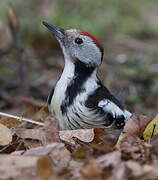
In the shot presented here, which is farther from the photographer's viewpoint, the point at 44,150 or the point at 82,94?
the point at 82,94

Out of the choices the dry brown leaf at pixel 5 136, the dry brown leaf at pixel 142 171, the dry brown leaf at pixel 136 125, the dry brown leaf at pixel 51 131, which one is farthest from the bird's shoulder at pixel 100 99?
the dry brown leaf at pixel 142 171

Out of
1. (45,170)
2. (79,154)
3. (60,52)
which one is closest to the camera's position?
(45,170)

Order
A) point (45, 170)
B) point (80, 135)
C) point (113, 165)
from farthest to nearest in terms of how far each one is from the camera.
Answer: point (80, 135) → point (113, 165) → point (45, 170)

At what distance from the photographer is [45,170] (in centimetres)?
299

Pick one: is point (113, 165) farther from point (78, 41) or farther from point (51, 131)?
point (78, 41)

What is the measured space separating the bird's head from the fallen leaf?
3.84 feet

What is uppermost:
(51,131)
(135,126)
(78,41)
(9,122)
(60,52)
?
(78,41)

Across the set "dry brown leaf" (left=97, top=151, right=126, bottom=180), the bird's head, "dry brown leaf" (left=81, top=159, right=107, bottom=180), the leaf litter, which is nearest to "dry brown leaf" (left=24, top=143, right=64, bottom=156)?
the leaf litter

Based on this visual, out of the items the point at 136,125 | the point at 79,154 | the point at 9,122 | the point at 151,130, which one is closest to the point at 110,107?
the point at 136,125

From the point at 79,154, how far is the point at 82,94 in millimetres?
1306

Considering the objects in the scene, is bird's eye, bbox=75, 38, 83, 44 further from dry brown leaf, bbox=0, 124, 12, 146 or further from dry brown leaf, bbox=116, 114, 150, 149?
dry brown leaf, bbox=0, 124, 12, 146

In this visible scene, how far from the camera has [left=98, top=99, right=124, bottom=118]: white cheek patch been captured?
454 centimetres

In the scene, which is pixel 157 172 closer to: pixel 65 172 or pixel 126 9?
pixel 65 172

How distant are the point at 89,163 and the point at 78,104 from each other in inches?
61.2
